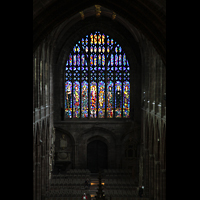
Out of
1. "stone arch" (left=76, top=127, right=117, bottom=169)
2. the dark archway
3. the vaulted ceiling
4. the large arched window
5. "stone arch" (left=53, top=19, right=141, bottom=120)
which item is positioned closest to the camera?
the vaulted ceiling

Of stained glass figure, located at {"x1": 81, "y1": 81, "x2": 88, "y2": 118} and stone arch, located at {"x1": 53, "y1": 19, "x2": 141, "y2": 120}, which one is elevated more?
stone arch, located at {"x1": 53, "y1": 19, "x2": 141, "y2": 120}

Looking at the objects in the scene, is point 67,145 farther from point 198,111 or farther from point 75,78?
point 198,111

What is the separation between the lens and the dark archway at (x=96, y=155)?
2806 cm

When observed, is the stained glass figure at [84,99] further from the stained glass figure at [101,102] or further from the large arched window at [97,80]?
the stained glass figure at [101,102]

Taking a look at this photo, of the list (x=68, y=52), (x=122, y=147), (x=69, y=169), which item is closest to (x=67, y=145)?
(x=69, y=169)

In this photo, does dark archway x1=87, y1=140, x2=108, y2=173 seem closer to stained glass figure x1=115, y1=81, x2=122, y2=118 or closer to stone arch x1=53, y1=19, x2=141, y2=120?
stained glass figure x1=115, y1=81, x2=122, y2=118

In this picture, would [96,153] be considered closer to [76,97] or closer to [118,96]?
[76,97]

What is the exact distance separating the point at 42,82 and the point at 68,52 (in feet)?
22.8

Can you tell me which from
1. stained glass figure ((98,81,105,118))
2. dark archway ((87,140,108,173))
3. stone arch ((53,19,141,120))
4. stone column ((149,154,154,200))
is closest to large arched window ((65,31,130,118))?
stained glass figure ((98,81,105,118))

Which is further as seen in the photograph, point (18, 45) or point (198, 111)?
point (18, 45)

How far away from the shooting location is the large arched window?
28.0 meters

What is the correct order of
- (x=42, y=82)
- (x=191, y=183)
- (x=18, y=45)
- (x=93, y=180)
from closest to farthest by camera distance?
(x=191, y=183) → (x=18, y=45) → (x=42, y=82) → (x=93, y=180)

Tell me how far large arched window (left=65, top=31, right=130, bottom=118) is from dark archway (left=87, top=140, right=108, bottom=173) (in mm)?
2363

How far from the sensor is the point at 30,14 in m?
2.34
